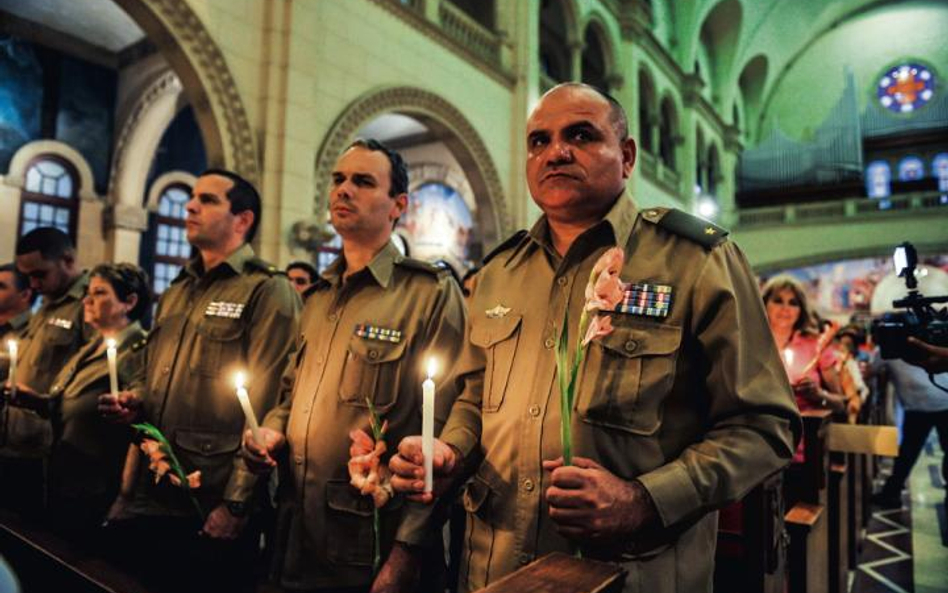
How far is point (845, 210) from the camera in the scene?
16344 mm

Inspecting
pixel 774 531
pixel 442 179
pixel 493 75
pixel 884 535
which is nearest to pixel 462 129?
pixel 493 75

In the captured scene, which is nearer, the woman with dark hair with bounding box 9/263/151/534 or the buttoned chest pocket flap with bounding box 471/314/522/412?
the buttoned chest pocket flap with bounding box 471/314/522/412

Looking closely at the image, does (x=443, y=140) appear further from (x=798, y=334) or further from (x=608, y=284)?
(x=608, y=284)

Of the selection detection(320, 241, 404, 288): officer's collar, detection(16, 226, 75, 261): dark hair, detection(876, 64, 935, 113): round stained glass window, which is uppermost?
detection(876, 64, 935, 113): round stained glass window

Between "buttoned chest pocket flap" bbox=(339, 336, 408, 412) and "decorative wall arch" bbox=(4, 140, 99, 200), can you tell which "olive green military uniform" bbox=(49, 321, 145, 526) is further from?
"decorative wall arch" bbox=(4, 140, 99, 200)

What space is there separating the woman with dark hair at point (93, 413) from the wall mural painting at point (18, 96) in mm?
6578

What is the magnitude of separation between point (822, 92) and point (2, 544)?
76.6ft

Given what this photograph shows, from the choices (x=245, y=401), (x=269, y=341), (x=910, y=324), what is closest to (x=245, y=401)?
(x=245, y=401)

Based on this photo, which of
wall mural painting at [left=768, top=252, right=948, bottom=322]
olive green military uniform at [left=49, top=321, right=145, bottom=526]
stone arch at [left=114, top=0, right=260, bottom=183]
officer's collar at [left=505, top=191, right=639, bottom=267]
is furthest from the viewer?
wall mural painting at [left=768, top=252, right=948, bottom=322]

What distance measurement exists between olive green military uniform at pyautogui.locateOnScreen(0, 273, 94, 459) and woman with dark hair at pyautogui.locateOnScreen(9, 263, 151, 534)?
531 mm

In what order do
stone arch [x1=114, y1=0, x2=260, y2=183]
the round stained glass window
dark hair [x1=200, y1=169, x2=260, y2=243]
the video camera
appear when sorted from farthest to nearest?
the round stained glass window
stone arch [x1=114, y1=0, x2=260, y2=183]
dark hair [x1=200, y1=169, x2=260, y2=243]
the video camera

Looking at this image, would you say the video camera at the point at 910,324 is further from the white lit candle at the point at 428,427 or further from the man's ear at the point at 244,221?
the man's ear at the point at 244,221

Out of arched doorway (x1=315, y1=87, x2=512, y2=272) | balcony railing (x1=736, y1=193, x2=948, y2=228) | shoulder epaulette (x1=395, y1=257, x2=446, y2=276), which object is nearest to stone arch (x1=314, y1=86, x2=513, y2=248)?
arched doorway (x1=315, y1=87, x2=512, y2=272)

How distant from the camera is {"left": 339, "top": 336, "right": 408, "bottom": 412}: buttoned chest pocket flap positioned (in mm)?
1830
